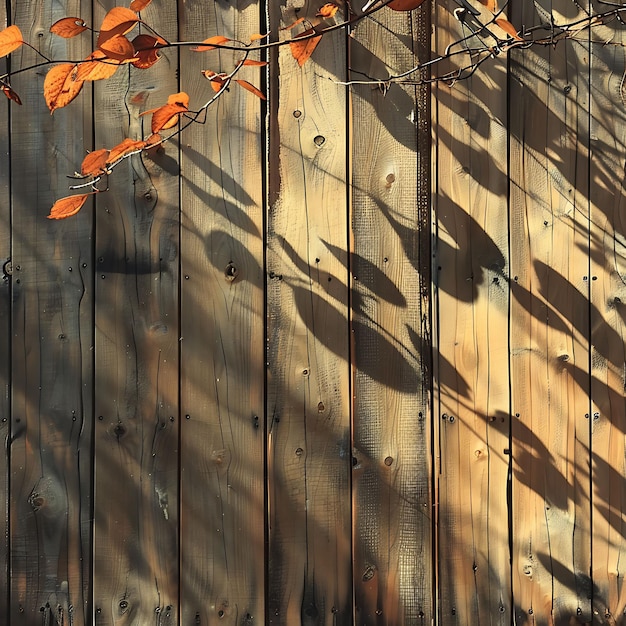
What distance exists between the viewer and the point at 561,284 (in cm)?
202

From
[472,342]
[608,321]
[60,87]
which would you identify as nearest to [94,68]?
[60,87]

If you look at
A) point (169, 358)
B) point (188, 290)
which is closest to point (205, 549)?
point (169, 358)

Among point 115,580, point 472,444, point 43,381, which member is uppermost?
point 43,381

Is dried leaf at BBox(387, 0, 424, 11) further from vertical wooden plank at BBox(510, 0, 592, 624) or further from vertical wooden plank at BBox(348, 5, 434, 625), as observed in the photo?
vertical wooden plank at BBox(510, 0, 592, 624)

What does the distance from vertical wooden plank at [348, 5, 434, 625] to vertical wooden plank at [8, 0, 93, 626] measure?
799 millimetres

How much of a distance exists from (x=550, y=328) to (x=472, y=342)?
9.2 inches

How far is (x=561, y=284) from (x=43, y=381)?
1.55 metres

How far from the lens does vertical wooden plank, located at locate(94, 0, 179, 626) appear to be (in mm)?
1993

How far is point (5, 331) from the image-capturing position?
202cm

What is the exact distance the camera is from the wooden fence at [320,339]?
200 centimetres

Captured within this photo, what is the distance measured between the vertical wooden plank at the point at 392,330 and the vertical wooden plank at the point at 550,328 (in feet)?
0.89

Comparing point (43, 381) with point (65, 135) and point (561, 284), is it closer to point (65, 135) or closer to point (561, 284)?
point (65, 135)

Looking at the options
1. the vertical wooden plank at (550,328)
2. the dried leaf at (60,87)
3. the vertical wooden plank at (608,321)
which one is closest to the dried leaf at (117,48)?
the dried leaf at (60,87)

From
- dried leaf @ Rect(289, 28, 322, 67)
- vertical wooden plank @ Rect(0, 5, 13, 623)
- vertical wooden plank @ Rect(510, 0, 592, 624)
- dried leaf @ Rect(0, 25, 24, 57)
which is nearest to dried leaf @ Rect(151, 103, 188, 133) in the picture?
dried leaf @ Rect(289, 28, 322, 67)
